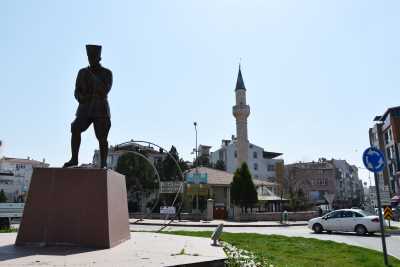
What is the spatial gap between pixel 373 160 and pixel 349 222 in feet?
47.4

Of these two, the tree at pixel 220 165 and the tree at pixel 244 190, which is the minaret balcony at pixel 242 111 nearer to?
the tree at pixel 244 190

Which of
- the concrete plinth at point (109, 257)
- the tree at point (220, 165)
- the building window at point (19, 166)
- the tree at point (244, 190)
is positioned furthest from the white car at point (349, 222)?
the building window at point (19, 166)

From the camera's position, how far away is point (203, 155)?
90250 millimetres

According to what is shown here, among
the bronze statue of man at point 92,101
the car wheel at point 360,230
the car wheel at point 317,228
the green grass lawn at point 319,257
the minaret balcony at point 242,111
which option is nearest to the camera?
the green grass lawn at point 319,257

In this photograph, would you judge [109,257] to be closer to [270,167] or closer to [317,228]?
[317,228]

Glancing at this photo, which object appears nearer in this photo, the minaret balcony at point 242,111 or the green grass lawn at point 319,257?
the green grass lawn at point 319,257

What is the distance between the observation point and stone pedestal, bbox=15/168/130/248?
29.6ft

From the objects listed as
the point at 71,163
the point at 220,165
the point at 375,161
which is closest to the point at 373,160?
the point at 375,161

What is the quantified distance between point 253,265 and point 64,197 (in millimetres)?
4472

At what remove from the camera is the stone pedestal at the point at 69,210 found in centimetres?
903

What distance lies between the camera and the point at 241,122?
57375 millimetres

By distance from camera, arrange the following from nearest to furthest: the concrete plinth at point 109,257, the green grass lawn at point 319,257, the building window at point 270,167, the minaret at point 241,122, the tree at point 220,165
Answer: the concrete plinth at point 109,257, the green grass lawn at point 319,257, the minaret at point 241,122, the tree at point 220,165, the building window at point 270,167

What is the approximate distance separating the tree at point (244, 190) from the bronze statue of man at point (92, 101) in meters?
33.6

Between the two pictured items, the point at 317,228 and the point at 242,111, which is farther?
the point at 242,111
